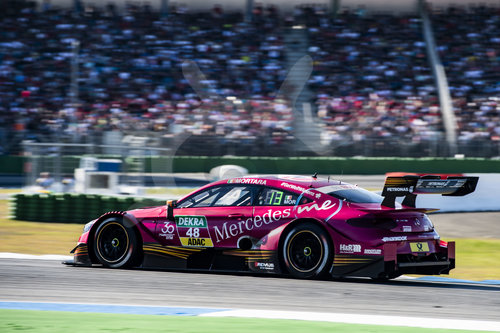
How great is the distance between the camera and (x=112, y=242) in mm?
8195

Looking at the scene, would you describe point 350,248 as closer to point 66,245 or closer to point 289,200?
point 289,200

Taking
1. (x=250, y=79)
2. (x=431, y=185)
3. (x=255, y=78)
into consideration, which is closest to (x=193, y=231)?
(x=431, y=185)

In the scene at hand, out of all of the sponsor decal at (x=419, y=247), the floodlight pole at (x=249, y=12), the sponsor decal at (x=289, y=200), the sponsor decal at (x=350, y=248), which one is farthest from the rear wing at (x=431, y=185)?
the floodlight pole at (x=249, y=12)

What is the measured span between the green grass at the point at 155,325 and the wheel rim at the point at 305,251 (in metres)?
2.25

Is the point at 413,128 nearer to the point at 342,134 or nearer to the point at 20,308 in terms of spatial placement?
→ the point at 342,134

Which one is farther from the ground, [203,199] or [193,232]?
[203,199]

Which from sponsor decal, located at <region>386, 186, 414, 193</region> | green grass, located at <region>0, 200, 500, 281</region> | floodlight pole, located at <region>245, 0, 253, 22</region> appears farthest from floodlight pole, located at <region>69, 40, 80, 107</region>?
sponsor decal, located at <region>386, 186, 414, 193</region>

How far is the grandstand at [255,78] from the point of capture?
24062 millimetres

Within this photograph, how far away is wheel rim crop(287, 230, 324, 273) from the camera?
7.32m

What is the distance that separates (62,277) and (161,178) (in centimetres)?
708

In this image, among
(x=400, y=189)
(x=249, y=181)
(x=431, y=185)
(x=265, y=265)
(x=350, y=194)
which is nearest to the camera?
(x=431, y=185)

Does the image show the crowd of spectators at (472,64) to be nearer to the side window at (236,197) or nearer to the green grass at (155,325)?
the side window at (236,197)

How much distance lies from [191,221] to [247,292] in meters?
1.59

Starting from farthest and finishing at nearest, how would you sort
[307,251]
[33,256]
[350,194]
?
[33,256] → [350,194] → [307,251]
